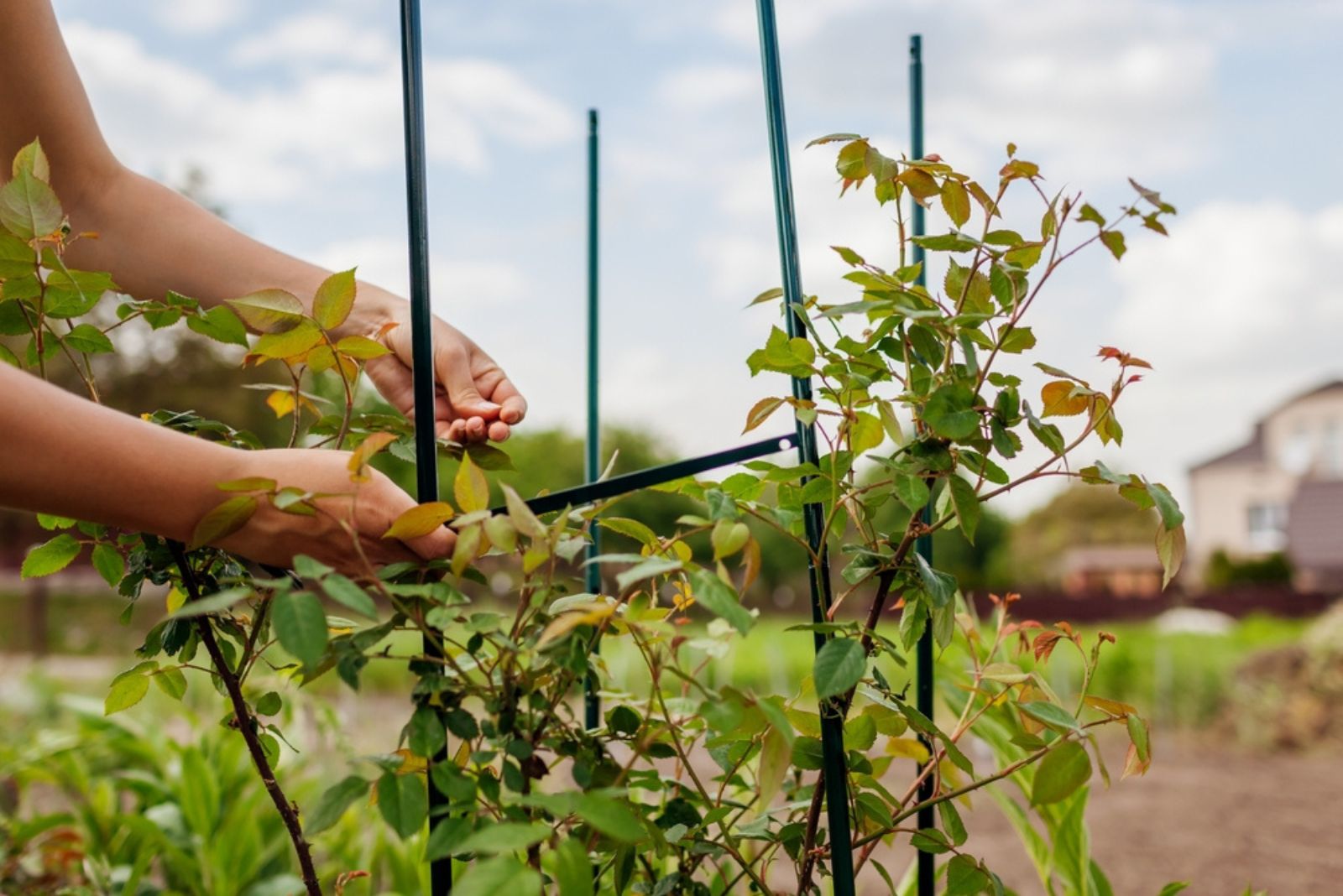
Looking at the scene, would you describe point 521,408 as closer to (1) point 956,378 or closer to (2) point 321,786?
(1) point 956,378

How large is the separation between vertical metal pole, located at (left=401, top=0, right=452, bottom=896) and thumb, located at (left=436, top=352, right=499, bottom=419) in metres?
0.08

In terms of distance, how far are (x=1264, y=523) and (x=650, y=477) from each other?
A: 33372 millimetres

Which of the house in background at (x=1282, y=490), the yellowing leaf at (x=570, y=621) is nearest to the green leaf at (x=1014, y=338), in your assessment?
the yellowing leaf at (x=570, y=621)

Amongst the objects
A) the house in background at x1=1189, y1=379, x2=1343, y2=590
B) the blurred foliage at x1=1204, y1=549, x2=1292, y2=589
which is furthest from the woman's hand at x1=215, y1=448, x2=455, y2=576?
the house in background at x1=1189, y1=379, x2=1343, y2=590

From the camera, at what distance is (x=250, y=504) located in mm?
708

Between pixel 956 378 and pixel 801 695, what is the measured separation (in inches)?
11.8

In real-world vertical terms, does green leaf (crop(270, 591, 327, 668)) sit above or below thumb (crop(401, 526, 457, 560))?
below

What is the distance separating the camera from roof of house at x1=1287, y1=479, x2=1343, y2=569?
25281mm

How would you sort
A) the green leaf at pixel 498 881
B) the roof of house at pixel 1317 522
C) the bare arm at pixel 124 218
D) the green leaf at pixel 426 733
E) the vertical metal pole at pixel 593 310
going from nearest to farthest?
the green leaf at pixel 498 881 → the green leaf at pixel 426 733 → the bare arm at pixel 124 218 → the vertical metal pole at pixel 593 310 → the roof of house at pixel 1317 522

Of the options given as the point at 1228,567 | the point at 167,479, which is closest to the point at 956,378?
the point at 167,479

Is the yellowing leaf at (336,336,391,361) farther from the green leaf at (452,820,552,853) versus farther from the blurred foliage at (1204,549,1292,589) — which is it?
the blurred foliage at (1204,549,1292,589)

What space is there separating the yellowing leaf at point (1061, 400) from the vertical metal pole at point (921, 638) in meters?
0.14

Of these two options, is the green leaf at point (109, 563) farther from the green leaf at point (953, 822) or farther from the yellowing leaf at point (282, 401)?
the green leaf at point (953, 822)

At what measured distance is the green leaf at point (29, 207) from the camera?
0.80 meters
